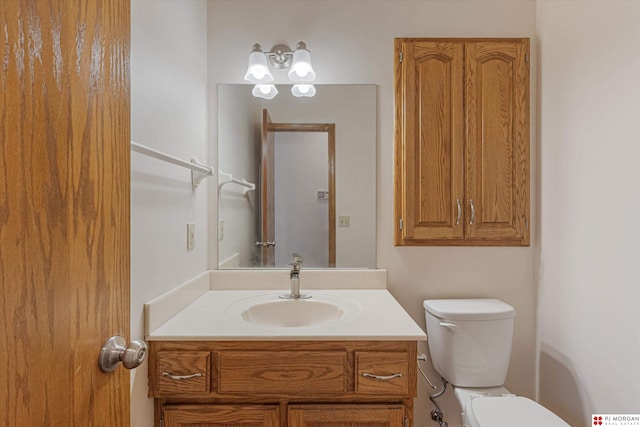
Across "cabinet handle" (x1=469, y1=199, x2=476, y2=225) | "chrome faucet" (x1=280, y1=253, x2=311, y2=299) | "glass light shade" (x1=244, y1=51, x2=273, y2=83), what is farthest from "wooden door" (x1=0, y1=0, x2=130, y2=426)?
"cabinet handle" (x1=469, y1=199, x2=476, y2=225)

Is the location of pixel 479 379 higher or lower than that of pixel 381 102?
lower

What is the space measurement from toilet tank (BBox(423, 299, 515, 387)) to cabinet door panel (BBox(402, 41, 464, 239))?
1.24 ft

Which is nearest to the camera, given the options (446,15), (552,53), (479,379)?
(479,379)

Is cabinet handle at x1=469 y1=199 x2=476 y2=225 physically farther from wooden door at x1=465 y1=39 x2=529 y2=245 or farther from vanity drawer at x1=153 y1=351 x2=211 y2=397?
vanity drawer at x1=153 y1=351 x2=211 y2=397

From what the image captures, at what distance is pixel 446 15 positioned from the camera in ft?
5.90

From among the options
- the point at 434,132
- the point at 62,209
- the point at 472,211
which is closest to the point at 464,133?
the point at 434,132

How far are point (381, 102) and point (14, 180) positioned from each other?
1633 mm

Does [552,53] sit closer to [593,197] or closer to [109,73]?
[593,197]

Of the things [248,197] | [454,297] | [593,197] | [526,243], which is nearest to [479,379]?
[454,297]

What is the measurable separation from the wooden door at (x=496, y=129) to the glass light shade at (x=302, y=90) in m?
0.75

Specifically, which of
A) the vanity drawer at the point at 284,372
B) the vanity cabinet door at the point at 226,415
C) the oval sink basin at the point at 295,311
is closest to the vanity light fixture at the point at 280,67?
the oval sink basin at the point at 295,311

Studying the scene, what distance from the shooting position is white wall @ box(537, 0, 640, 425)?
49.1 inches

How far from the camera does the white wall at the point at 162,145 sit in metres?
1.09

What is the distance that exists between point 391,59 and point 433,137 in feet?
1.50
